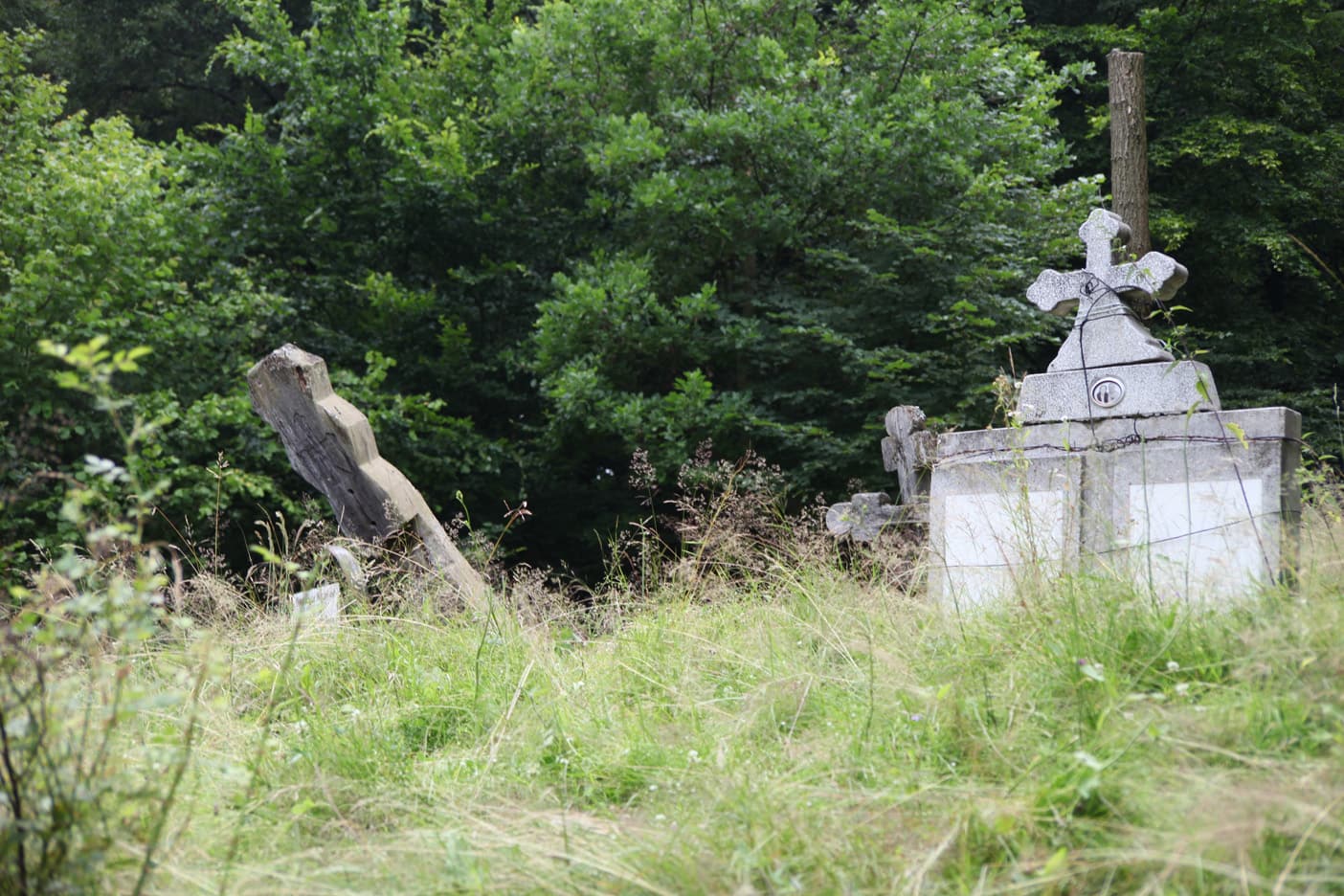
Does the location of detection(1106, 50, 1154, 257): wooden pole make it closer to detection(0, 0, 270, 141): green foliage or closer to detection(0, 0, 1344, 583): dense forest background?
detection(0, 0, 1344, 583): dense forest background

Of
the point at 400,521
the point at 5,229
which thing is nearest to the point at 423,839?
the point at 400,521

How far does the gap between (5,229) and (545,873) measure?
32.2 feet

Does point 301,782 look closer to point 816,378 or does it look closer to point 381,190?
point 816,378

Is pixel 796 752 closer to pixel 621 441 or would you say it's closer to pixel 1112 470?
pixel 1112 470

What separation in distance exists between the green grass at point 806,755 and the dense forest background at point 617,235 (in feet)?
18.1

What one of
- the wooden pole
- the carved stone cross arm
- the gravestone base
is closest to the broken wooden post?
the gravestone base

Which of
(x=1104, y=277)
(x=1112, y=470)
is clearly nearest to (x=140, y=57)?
(x=1104, y=277)

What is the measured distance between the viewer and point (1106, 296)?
16.8 ft

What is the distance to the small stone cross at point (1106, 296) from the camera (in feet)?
16.2

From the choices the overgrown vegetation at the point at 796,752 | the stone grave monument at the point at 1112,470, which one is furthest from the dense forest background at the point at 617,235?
the overgrown vegetation at the point at 796,752

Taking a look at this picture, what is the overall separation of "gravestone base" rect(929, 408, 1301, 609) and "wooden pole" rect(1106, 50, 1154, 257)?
16.9 ft

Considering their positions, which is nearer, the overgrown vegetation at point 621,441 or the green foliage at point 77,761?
the green foliage at point 77,761

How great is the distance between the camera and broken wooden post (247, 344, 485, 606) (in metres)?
5.54

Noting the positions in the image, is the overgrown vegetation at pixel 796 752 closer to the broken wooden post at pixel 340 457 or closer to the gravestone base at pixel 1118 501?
the gravestone base at pixel 1118 501
